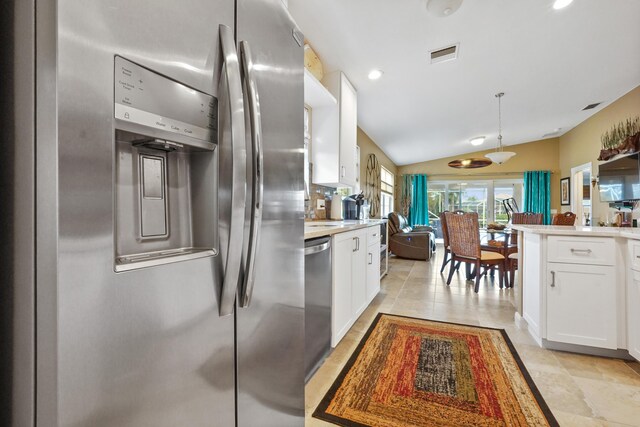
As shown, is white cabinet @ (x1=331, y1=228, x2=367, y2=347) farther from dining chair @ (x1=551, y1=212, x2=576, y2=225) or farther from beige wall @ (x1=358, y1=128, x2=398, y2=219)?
dining chair @ (x1=551, y1=212, x2=576, y2=225)

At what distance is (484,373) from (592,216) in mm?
5527

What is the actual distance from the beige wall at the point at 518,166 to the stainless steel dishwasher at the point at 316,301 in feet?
26.5

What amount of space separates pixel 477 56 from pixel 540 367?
3.05m

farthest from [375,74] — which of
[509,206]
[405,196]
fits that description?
[405,196]

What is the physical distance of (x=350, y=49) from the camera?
2830mm

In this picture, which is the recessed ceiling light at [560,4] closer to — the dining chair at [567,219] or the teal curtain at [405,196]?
the dining chair at [567,219]

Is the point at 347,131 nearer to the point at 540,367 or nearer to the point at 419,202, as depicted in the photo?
the point at 540,367

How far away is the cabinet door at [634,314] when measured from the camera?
1.75 metres

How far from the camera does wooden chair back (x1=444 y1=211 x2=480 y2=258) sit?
3615mm

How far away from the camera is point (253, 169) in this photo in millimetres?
778

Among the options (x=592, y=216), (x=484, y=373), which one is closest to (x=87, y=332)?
(x=484, y=373)

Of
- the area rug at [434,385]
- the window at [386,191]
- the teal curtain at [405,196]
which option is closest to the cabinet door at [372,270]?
the area rug at [434,385]

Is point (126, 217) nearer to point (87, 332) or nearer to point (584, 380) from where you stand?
point (87, 332)

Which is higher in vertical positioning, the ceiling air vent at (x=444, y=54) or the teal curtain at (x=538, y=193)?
the ceiling air vent at (x=444, y=54)
